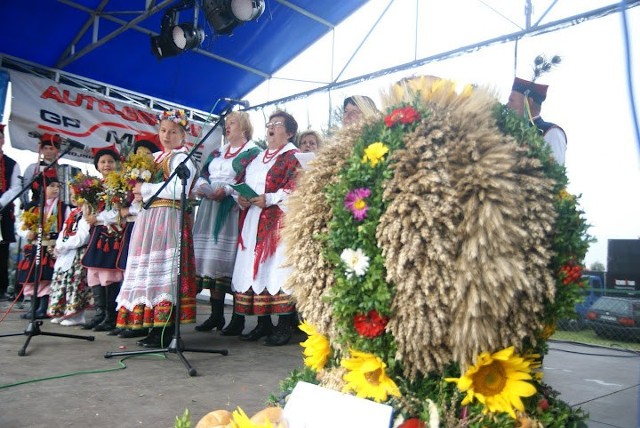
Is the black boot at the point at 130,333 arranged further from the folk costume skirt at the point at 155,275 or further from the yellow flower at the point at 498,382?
the yellow flower at the point at 498,382

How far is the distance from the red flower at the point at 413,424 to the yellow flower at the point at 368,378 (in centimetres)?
8

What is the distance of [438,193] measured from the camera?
1.38 m

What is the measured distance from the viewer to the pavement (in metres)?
2.36

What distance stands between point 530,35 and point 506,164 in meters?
4.39

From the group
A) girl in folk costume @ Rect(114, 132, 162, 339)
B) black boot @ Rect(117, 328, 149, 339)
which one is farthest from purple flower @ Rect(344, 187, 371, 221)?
black boot @ Rect(117, 328, 149, 339)

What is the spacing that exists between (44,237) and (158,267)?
7.48ft

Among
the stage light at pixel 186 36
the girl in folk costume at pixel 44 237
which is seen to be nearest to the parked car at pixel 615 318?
the stage light at pixel 186 36

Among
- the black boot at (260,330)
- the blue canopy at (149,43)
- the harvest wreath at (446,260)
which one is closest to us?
the harvest wreath at (446,260)

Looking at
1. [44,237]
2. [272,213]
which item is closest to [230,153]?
[272,213]

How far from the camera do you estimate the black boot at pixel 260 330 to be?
4.46 m

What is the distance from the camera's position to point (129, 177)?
4035mm

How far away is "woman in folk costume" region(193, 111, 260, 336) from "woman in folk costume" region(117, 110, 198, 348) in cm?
66

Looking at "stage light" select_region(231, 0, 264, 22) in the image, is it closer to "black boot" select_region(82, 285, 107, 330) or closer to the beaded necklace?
"black boot" select_region(82, 285, 107, 330)

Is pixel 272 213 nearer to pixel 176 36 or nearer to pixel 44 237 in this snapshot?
pixel 44 237
